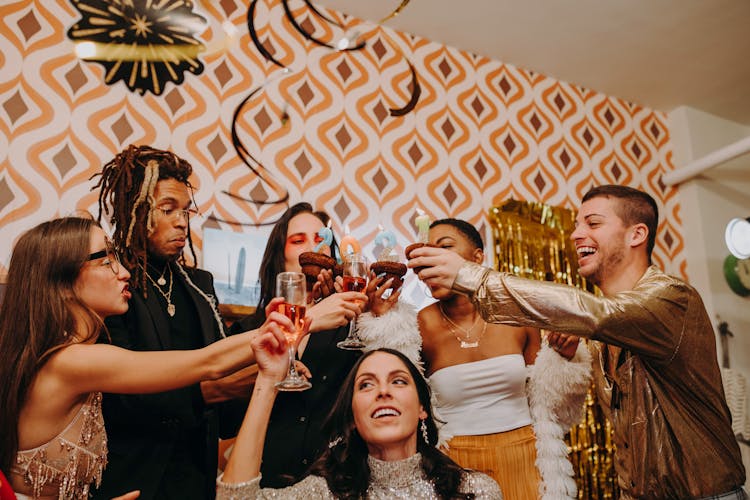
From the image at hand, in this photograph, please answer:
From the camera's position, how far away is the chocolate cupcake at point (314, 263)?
2490 mm

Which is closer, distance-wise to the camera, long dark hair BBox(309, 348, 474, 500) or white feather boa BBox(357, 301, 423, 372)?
long dark hair BBox(309, 348, 474, 500)

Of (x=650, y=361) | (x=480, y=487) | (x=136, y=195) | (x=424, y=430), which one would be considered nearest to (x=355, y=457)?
(x=424, y=430)

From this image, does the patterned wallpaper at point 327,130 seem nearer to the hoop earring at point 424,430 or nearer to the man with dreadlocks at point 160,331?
the man with dreadlocks at point 160,331

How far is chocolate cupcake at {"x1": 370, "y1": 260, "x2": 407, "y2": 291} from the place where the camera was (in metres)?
2.51

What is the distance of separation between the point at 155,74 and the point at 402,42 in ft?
5.38

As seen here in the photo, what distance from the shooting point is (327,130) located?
12.7 ft

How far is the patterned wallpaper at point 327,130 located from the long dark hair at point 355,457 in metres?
1.49

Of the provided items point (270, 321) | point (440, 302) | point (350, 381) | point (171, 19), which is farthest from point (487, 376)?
point (171, 19)

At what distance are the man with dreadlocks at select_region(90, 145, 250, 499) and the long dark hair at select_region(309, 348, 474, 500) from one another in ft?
1.26

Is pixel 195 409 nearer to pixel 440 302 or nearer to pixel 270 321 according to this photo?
pixel 270 321

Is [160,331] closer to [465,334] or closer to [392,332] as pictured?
[392,332]

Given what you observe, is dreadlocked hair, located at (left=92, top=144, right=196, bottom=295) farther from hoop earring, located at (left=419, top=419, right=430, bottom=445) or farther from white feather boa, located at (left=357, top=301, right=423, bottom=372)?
hoop earring, located at (left=419, top=419, right=430, bottom=445)

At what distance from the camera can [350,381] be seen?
228 cm

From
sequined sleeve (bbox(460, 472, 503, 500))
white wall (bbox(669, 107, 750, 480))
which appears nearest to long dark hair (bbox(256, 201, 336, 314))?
sequined sleeve (bbox(460, 472, 503, 500))
